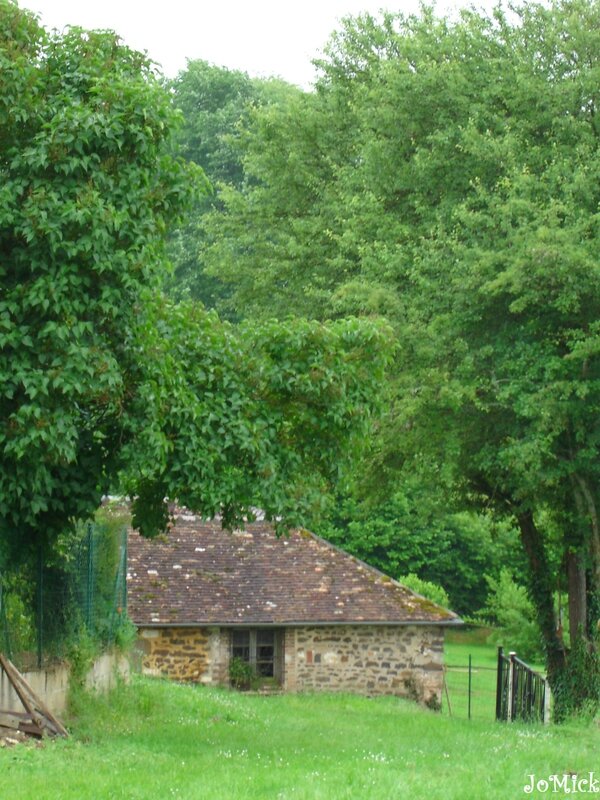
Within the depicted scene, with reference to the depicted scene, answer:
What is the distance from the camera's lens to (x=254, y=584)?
95.0 ft

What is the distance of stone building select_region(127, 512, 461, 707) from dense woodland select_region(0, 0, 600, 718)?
306 cm

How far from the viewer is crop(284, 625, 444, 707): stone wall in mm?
28297

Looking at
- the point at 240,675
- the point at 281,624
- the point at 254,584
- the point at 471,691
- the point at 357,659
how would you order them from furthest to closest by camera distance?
1. the point at 471,691
2. the point at 254,584
3. the point at 357,659
4. the point at 240,675
5. the point at 281,624

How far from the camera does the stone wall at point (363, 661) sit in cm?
2830

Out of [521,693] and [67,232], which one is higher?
[67,232]

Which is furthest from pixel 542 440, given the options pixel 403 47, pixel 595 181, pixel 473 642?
pixel 473 642

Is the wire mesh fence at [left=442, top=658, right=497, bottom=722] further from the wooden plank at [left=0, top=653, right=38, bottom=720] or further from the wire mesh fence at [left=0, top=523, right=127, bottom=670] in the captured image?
the wooden plank at [left=0, top=653, right=38, bottom=720]

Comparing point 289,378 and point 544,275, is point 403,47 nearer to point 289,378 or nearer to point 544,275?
point 544,275

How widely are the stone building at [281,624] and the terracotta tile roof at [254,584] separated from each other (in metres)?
0.03

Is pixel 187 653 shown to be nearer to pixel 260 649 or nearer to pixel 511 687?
pixel 260 649

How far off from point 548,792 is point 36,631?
282 inches

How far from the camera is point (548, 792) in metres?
10.3

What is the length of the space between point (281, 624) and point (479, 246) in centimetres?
1117

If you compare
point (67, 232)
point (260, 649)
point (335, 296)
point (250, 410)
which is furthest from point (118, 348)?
point (260, 649)
